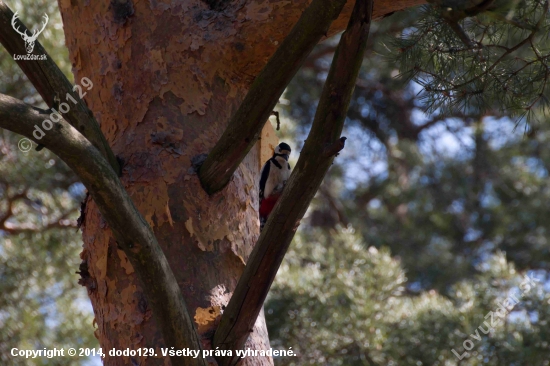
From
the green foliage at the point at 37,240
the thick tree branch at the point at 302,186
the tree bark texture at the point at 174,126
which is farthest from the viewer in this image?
the green foliage at the point at 37,240

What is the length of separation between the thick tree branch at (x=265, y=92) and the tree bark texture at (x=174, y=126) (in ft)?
0.26

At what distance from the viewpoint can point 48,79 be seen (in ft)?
4.52

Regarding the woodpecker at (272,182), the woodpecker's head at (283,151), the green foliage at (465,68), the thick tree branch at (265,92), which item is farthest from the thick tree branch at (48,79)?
the woodpecker's head at (283,151)

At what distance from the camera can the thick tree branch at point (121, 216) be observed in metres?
1.16

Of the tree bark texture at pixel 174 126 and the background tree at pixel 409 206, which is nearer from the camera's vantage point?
the tree bark texture at pixel 174 126

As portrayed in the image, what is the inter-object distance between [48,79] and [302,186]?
2.07 feet

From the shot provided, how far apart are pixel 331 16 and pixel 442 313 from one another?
2.59m

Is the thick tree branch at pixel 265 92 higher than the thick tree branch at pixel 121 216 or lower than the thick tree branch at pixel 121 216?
higher

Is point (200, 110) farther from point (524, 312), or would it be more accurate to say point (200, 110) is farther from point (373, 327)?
point (524, 312)

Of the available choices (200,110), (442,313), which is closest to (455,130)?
(442,313)

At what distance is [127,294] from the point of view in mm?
1473

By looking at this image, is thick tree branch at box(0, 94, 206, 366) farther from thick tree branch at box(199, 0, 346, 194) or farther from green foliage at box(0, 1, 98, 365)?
green foliage at box(0, 1, 98, 365)

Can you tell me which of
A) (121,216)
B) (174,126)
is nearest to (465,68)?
(174,126)

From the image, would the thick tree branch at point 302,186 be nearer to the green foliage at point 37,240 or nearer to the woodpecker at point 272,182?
the woodpecker at point 272,182
